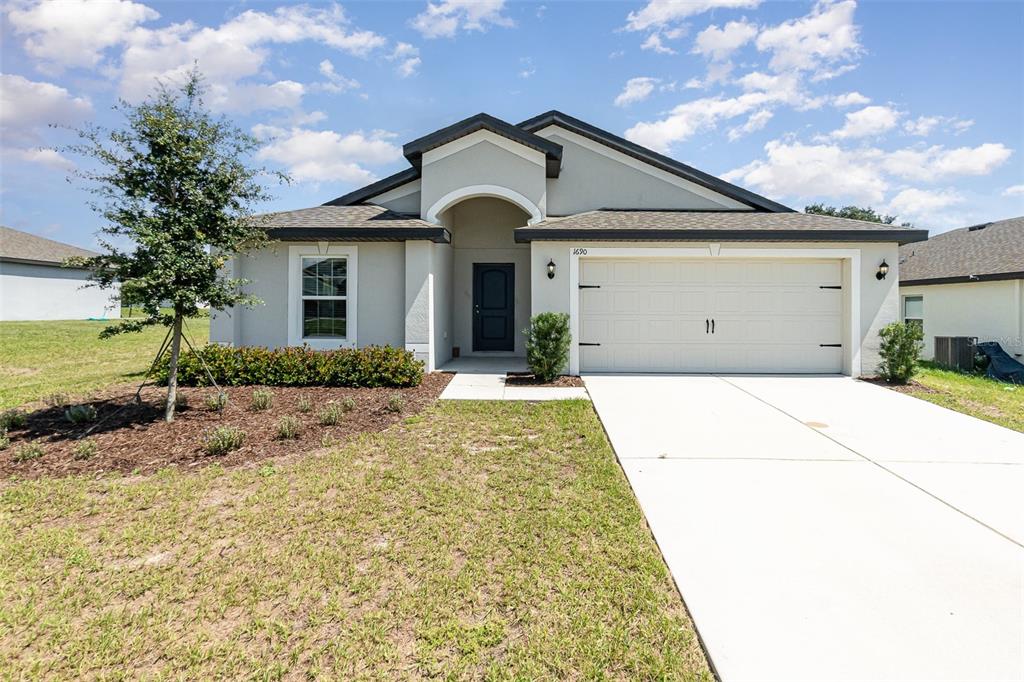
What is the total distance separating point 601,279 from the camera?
10.2 metres

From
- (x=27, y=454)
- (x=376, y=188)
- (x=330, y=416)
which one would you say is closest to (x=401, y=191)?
(x=376, y=188)

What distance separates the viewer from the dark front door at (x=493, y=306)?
12891mm

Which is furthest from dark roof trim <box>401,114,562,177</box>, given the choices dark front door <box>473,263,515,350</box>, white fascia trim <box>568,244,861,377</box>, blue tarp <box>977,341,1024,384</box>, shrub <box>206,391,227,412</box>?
blue tarp <box>977,341,1024,384</box>

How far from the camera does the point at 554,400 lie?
7645mm

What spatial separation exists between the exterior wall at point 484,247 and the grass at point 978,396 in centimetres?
864

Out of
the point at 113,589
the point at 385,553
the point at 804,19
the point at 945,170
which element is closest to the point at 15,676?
the point at 113,589

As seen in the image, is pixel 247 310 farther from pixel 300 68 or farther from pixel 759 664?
pixel 759 664

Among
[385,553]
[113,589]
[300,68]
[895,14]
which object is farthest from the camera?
[300,68]

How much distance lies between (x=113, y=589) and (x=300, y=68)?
11.4m

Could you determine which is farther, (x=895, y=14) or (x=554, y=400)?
(x=895, y=14)

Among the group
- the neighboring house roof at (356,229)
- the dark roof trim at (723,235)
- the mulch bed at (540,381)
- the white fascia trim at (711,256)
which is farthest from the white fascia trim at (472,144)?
the mulch bed at (540,381)

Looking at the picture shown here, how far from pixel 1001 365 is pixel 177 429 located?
1693 centimetres

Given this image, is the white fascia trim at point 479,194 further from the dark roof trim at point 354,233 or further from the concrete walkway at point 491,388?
the concrete walkway at point 491,388

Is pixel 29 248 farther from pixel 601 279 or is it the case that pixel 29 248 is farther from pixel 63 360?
pixel 601 279
